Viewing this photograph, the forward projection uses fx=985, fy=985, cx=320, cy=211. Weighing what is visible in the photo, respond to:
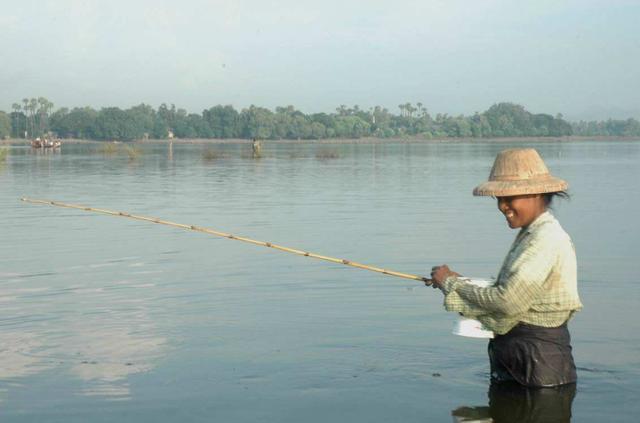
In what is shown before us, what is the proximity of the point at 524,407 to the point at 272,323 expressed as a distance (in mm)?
3436

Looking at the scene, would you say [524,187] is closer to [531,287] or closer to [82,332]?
[531,287]

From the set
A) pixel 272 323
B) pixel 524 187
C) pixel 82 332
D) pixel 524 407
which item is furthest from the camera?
pixel 272 323

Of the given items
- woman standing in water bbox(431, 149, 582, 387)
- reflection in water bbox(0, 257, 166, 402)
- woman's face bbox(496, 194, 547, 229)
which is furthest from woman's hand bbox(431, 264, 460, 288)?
reflection in water bbox(0, 257, 166, 402)

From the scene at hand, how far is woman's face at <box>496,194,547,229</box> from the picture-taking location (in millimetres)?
5211

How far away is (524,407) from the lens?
566cm

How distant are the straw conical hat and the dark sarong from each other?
2.43 feet

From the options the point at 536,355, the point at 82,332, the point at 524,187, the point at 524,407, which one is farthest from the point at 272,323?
the point at 524,187

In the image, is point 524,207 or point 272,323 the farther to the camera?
point 272,323

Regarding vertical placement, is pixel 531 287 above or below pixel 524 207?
below

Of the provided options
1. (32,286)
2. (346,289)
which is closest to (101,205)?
(32,286)

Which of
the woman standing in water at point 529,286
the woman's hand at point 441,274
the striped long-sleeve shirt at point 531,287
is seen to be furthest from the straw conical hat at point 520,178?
the woman's hand at point 441,274

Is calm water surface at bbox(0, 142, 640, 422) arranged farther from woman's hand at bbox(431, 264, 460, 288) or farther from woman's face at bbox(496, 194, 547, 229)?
woman's face at bbox(496, 194, 547, 229)

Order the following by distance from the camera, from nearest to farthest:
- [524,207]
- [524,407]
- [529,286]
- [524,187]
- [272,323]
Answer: [529,286]
[524,187]
[524,207]
[524,407]
[272,323]

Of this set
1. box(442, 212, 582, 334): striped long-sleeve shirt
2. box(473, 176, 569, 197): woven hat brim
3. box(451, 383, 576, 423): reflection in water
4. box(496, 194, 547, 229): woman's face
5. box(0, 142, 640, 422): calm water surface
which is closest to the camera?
box(442, 212, 582, 334): striped long-sleeve shirt
